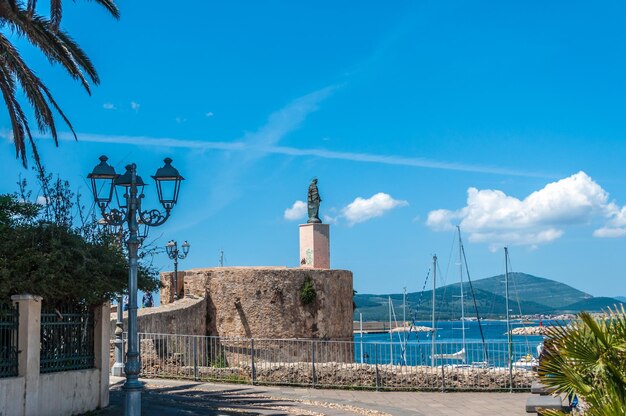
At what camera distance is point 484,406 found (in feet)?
49.1

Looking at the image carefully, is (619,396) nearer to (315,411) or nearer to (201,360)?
(315,411)

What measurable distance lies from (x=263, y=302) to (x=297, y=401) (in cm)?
1096

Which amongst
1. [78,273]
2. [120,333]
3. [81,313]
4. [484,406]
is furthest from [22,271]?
[484,406]

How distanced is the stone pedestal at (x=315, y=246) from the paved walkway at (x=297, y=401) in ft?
31.7

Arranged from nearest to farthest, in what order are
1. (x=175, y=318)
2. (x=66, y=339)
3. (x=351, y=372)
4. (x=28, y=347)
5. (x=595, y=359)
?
(x=595, y=359) → (x=28, y=347) → (x=66, y=339) → (x=351, y=372) → (x=175, y=318)

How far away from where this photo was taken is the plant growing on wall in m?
26.2

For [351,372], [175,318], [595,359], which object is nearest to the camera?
[595,359]

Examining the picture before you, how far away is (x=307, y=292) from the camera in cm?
2627

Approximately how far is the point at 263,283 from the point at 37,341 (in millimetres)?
15298

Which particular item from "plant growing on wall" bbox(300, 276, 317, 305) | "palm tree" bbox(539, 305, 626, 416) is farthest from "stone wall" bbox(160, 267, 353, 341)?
"palm tree" bbox(539, 305, 626, 416)

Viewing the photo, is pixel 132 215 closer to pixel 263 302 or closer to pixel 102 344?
pixel 102 344

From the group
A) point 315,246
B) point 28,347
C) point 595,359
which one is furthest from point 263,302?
point 595,359

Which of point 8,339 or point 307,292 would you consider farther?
point 307,292

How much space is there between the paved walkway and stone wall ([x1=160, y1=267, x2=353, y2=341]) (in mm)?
7815
